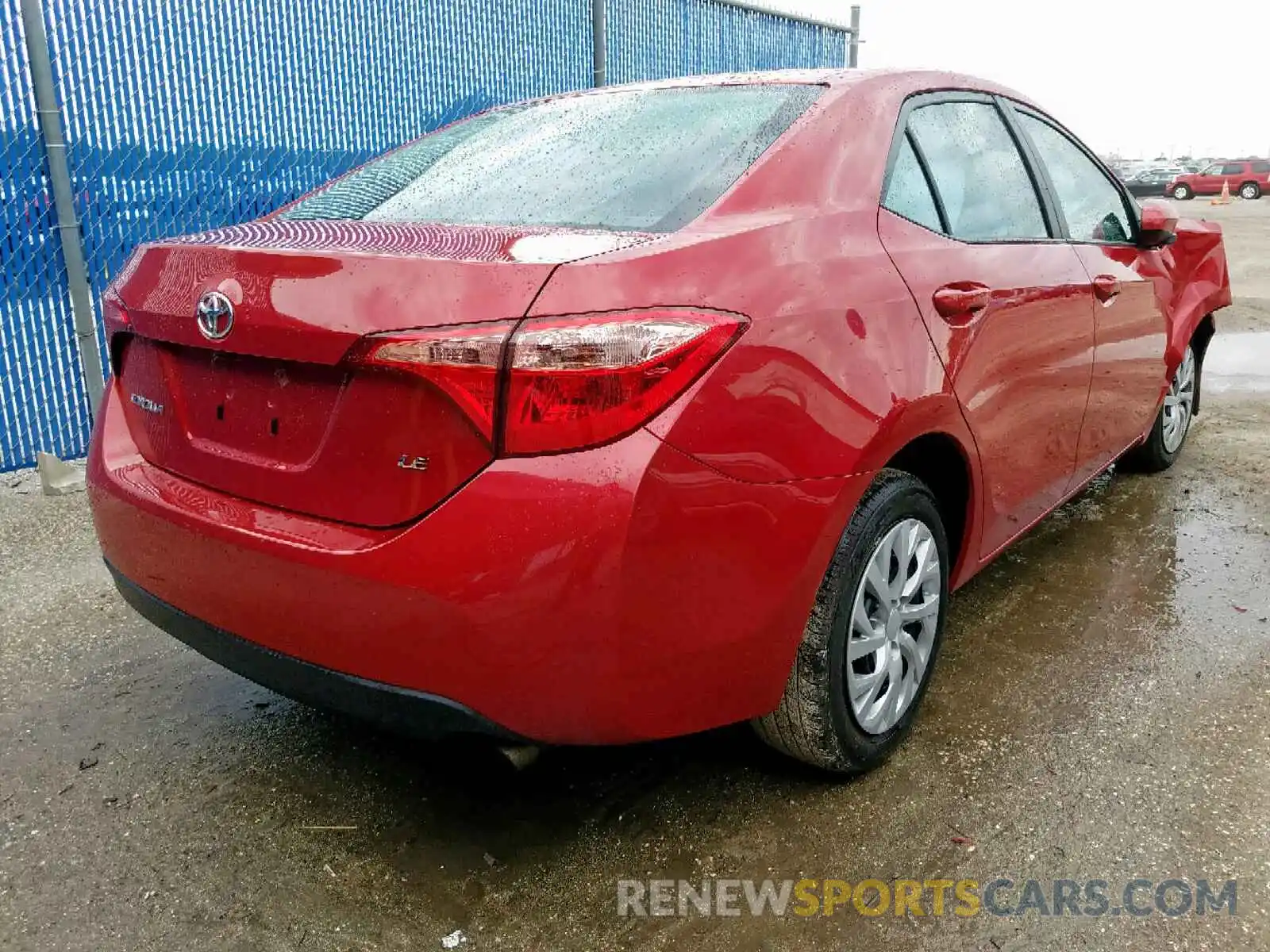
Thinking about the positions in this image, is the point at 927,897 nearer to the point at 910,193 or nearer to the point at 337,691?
the point at 337,691

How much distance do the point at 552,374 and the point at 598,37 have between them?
681 cm

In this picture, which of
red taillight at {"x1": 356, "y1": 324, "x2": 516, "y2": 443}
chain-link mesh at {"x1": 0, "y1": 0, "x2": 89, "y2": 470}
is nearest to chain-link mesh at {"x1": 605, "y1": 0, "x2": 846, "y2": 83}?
chain-link mesh at {"x1": 0, "y1": 0, "x2": 89, "y2": 470}

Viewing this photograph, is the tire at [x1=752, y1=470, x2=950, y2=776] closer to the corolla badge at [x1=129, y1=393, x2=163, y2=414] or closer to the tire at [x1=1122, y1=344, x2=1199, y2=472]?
the corolla badge at [x1=129, y1=393, x2=163, y2=414]

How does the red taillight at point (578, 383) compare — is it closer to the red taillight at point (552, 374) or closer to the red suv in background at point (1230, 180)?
the red taillight at point (552, 374)

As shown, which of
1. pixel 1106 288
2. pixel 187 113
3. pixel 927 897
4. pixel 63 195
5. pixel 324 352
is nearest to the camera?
pixel 324 352

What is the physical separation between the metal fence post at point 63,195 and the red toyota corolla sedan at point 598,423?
281 cm

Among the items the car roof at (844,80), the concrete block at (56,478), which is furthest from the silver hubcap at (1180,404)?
the concrete block at (56,478)

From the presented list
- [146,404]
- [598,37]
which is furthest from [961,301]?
[598,37]

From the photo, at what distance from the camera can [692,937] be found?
6.29 ft

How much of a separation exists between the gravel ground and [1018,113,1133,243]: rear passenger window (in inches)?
51.3

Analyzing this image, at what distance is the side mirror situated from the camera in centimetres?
366

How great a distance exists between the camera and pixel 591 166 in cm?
234

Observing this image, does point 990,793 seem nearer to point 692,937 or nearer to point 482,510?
point 692,937

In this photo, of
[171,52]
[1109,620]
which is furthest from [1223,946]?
[171,52]
